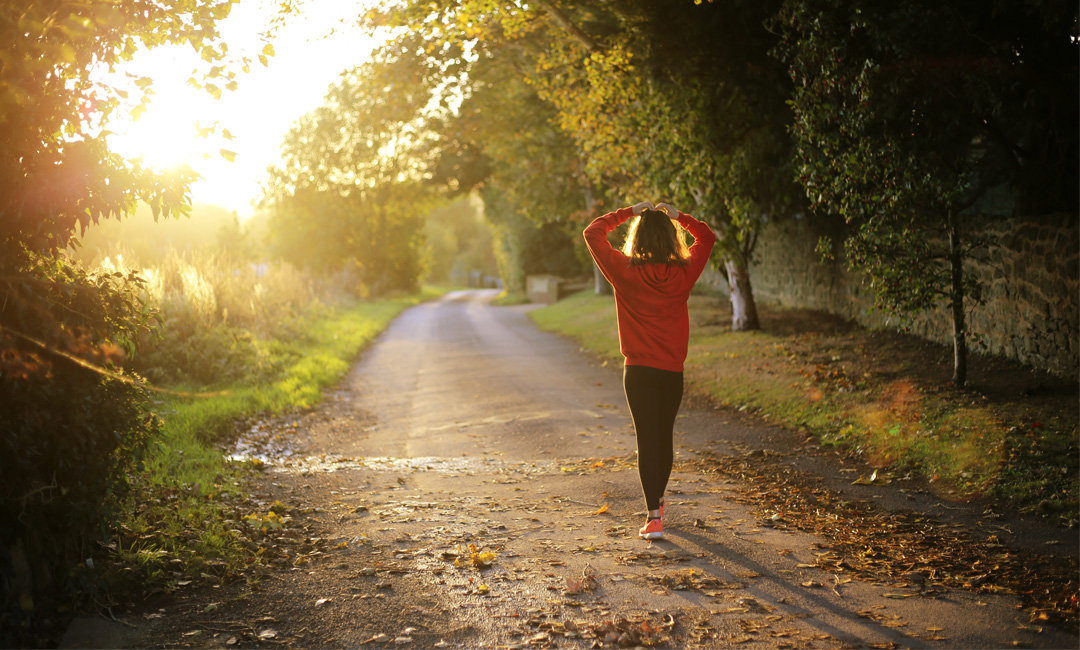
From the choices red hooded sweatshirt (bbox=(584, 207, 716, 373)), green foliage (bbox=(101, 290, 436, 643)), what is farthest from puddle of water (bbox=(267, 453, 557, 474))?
red hooded sweatshirt (bbox=(584, 207, 716, 373))

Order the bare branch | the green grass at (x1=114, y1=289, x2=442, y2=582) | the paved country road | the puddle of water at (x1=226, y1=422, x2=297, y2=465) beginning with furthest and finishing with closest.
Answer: the bare branch < the puddle of water at (x1=226, y1=422, x2=297, y2=465) < the green grass at (x1=114, y1=289, x2=442, y2=582) < the paved country road

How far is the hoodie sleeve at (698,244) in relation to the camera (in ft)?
19.7

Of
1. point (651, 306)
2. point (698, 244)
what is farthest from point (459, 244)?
point (651, 306)

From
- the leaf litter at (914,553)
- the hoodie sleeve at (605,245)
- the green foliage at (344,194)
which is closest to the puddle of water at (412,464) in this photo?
the leaf litter at (914,553)

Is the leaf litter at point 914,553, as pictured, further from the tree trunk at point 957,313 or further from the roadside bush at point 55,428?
the roadside bush at point 55,428

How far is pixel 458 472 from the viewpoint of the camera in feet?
26.9

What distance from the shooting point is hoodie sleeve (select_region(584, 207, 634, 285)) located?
582 cm

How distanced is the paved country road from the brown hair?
6.27ft

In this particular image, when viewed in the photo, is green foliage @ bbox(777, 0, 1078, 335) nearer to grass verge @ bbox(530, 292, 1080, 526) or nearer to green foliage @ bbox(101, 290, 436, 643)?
grass verge @ bbox(530, 292, 1080, 526)

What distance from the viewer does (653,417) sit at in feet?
19.6

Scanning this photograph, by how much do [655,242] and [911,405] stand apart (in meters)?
5.11

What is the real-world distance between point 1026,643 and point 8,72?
18.8 feet

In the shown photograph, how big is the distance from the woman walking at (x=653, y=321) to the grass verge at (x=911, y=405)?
272 cm

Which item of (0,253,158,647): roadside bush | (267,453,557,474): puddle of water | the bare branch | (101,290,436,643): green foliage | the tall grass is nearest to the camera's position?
(0,253,158,647): roadside bush
